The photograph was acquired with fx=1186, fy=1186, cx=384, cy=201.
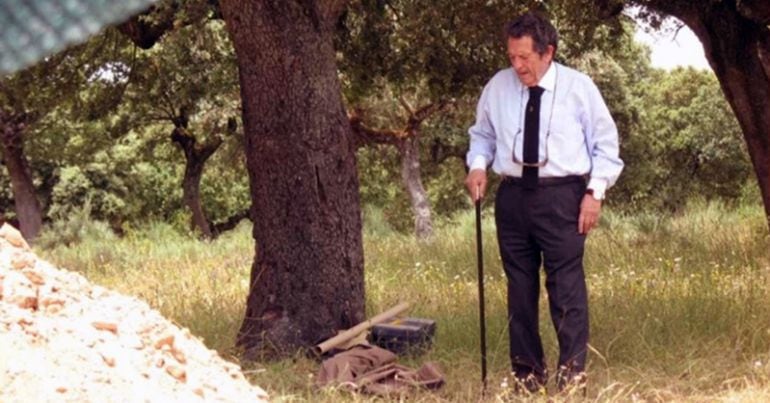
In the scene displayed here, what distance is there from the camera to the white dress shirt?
5.31 m

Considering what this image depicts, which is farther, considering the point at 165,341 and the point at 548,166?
the point at 548,166

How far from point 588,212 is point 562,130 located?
0.39 metres

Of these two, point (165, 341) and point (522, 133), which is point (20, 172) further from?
point (165, 341)

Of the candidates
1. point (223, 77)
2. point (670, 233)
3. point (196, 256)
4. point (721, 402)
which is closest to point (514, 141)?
point (721, 402)

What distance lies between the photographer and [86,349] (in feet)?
13.4

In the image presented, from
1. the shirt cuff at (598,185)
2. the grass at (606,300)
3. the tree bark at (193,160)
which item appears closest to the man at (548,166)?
the shirt cuff at (598,185)

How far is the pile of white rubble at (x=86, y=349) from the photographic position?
3.74m

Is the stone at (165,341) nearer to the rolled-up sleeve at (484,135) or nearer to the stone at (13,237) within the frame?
the stone at (13,237)

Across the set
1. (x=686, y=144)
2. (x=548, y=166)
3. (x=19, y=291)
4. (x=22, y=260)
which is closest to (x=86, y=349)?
(x=19, y=291)

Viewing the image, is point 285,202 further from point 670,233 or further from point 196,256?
point 196,256

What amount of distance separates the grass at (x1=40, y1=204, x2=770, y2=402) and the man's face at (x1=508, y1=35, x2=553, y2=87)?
1424 millimetres

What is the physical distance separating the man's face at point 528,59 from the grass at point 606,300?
1424 mm

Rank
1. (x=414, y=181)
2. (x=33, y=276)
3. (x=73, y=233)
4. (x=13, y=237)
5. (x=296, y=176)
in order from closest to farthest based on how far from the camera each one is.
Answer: (x=33, y=276), (x=13, y=237), (x=296, y=176), (x=73, y=233), (x=414, y=181)

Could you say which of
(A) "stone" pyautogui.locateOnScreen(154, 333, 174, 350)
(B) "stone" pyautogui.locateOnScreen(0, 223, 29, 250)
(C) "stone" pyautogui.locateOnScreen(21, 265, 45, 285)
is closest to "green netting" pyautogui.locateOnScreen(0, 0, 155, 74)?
(A) "stone" pyautogui.locateOnScreen(154, 333, 174, 350)
